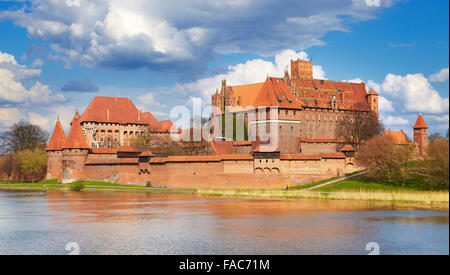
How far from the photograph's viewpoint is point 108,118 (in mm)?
62625

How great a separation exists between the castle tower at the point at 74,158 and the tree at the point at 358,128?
25206 mm

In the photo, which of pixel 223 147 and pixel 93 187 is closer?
pixel 93 187

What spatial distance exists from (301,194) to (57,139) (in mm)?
28703

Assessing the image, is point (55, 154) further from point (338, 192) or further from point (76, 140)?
point (338, 192)

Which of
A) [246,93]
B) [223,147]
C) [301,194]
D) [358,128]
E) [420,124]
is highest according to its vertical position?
[246,93]

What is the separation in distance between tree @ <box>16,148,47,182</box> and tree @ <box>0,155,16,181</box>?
253 cm

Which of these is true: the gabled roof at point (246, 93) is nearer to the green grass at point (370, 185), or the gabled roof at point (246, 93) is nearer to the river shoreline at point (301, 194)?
the river shoreline at point (301, 194)

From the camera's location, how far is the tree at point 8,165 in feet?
194

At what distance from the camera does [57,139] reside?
53562 mm

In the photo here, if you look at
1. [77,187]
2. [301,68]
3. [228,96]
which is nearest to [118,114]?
[228,96]

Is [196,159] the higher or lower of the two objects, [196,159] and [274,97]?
the lower

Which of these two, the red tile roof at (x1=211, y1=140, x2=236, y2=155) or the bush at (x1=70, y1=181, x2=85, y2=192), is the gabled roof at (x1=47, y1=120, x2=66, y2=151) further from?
the red tile roof at (x1=211, y1=140, x2=236, y2=155)

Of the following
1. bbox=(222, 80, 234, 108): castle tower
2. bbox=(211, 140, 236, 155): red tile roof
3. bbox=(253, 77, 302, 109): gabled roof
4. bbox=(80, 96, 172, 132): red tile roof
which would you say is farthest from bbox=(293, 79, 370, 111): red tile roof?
bbox=(80, 96, 172, 132): red tile roof
